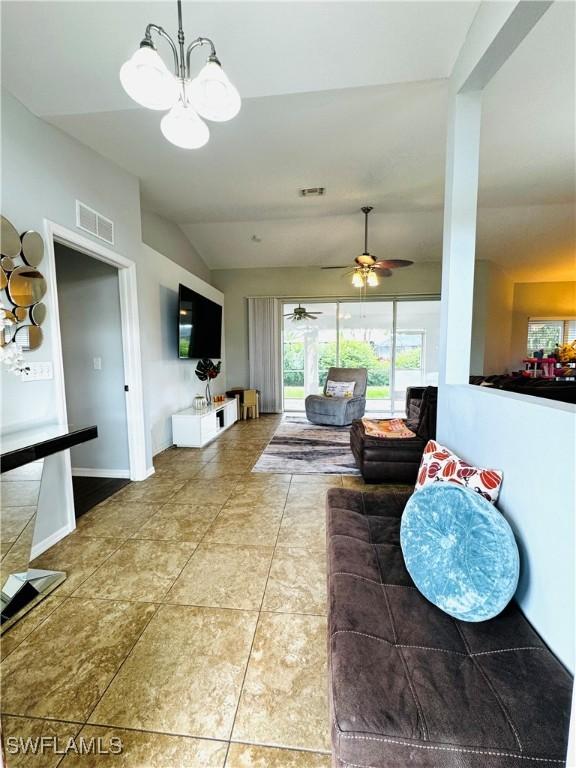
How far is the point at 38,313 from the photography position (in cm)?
206

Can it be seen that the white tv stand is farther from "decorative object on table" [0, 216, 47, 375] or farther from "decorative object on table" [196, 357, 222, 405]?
"decorative object on table" [0, 216, 47, 375]

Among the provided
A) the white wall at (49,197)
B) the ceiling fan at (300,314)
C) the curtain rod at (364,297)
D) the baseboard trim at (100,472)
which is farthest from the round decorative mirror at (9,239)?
the curtain rod at (364,297)

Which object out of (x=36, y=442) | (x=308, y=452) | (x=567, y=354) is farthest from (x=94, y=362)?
(x=567, y=354)

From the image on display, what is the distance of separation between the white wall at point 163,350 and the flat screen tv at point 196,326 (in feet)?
0.44

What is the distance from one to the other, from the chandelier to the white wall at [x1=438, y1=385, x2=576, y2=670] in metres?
1.69

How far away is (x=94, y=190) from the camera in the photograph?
2.59 metres

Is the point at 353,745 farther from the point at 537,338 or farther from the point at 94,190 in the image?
the point at 537,338

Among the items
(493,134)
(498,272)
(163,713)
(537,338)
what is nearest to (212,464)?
(163,713)

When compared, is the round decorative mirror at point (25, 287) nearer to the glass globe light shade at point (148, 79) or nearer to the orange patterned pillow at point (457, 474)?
the glass globe light shade at point (148, 79)

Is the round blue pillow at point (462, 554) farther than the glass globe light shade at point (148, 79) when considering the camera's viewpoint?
No

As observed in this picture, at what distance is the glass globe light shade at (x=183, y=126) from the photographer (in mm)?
1385

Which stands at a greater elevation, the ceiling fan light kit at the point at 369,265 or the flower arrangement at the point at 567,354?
the ceiling fan light kit at the point at 369,265

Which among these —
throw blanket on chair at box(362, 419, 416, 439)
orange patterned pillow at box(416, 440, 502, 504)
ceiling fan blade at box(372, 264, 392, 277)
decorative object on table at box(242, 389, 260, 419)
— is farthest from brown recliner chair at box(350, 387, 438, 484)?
decorative object on table at box(242, 389, 260, 419)

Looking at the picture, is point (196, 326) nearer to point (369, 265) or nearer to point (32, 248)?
point (369, 265)
